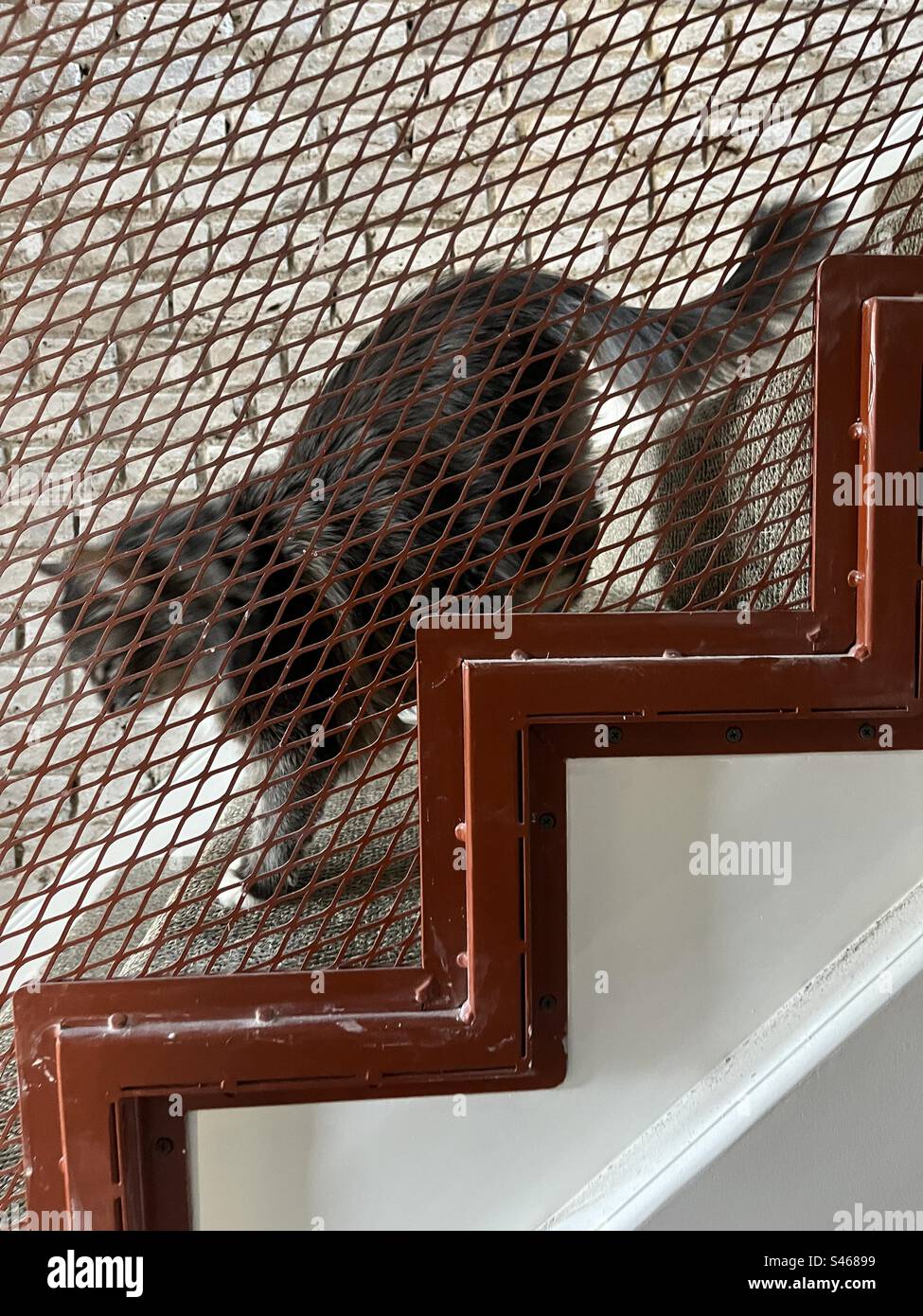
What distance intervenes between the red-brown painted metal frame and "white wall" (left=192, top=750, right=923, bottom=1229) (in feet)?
0.09

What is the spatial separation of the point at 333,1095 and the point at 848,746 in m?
0.43

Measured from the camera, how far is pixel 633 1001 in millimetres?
701

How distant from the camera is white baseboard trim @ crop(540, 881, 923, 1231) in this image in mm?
682

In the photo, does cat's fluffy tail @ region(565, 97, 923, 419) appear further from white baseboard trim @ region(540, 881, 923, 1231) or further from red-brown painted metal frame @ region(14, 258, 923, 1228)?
white baseboard trim @ region(540, 881, 923, 1231)

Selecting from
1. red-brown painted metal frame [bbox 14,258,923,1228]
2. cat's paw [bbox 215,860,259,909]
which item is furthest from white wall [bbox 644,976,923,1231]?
cat's paw [bbox 215,860,259,909]

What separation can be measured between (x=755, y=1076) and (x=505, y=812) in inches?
10.6

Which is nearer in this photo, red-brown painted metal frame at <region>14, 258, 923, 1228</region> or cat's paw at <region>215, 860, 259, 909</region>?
red-brown painted metal frame at <region>14, 258, 923, 1228</region>

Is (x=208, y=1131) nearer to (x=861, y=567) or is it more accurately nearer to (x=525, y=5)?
(x=861, y=567)

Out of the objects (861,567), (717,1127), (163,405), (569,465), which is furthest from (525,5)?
(163,405)

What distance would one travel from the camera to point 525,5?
64 centimetres

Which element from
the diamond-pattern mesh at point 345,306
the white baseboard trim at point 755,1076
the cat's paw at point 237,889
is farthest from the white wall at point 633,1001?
the cat's paw at point 237,889

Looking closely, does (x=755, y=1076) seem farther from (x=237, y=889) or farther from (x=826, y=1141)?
(x=237, y=889)

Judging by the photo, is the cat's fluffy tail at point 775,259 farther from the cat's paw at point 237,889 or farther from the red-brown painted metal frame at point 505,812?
the cat's paw at point 237,889

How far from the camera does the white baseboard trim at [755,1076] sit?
0.68m
